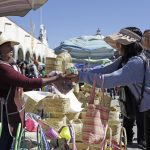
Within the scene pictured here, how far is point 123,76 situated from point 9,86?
981mm

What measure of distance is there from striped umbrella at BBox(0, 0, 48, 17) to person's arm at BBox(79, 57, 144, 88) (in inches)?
96.6

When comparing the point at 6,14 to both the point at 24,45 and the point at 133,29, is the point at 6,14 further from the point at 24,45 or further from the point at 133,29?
the point at 24,45

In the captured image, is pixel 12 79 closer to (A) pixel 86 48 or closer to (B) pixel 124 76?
(B) pixel 124 76

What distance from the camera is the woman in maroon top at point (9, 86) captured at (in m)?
3.36

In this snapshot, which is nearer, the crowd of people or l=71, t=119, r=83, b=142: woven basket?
the crowd of people

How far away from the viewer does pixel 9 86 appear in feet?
11.3

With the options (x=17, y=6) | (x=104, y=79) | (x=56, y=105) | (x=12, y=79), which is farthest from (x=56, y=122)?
(x=104, y=79)

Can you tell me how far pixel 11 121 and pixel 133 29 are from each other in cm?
141

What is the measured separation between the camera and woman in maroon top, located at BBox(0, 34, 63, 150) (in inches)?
132

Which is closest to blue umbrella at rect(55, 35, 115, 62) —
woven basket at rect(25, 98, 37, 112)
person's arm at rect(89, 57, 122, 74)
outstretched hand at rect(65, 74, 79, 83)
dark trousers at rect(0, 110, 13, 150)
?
woven basket at rect(25, 98, 37, 112)

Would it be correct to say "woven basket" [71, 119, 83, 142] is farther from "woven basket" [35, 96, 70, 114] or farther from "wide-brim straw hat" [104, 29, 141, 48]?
"wide-brim straw hat" [104, 29, 141, 48]

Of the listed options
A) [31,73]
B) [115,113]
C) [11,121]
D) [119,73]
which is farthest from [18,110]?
[31,73]

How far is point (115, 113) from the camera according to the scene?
6.86 metres

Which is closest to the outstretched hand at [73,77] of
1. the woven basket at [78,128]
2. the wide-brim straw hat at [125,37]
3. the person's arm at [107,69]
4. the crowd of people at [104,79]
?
the crowd of people at [104,79]
